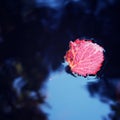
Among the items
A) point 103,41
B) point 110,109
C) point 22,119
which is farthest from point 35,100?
point 103,41

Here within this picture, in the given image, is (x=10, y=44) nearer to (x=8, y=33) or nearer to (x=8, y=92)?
(x=8, y=33)

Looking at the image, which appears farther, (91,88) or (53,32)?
(53,32)

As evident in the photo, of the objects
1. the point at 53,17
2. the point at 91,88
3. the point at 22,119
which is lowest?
the point at 22,119

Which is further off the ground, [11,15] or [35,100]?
[11,15]

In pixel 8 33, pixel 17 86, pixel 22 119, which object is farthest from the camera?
pixel 8 33
